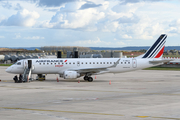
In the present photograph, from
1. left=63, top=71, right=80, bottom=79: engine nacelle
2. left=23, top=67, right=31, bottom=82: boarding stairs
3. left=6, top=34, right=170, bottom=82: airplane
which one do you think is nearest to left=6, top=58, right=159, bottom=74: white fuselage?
left=6, top=34, right=170, bottom=82: airplane

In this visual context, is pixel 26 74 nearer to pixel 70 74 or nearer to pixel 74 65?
pixel 70 74

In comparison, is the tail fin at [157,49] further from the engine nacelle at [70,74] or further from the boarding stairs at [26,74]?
the boarding stairs at [26,74]

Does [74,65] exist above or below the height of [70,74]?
above

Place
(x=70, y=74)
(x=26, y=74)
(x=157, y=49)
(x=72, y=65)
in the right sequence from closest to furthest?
(x=70, y=74)
(x=26, y=74)
(x=72, y=65)
(x=157, y=49)

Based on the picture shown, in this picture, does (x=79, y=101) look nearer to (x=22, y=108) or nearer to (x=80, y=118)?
(x=22, y=108)

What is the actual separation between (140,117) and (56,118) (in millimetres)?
5305

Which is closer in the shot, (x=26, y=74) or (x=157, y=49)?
(x=26, y=74)

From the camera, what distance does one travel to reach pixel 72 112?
61.0 ft

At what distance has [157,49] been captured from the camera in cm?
4650

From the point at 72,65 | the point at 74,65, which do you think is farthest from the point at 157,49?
the point at 72,65

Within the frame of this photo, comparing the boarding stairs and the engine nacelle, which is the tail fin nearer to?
the engine nacelle

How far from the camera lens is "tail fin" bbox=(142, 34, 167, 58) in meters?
46.2

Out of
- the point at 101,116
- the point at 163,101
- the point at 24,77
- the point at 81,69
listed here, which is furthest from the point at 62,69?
the point at 101,116

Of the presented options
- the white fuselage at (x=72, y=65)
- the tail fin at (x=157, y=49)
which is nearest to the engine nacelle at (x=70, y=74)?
the white fuselage at (x=72, y=65)
